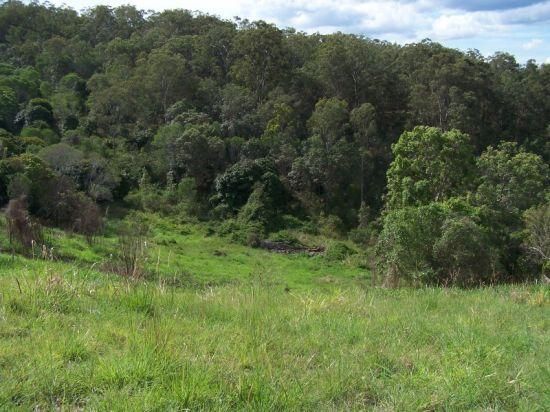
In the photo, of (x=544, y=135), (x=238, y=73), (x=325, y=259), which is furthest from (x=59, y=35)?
(x=544, y=135)

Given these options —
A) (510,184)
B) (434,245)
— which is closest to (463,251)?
(434,245)

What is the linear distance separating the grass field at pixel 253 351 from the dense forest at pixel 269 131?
2100 cm

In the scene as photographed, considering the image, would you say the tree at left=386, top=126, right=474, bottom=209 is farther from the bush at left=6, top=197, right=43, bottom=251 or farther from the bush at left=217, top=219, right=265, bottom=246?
the bush at left=6, top=197, right=43, bottom=251

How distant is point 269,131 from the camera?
3872 centimetres

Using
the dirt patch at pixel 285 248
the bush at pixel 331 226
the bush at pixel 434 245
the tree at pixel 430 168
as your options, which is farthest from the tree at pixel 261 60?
the bush at pixel 434 245

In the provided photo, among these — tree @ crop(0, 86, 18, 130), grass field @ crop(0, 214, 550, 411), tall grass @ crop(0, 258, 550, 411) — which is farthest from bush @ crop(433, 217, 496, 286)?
tree @ crop(0, 86, 18, 130)

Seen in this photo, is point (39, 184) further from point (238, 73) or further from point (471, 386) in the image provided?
point (471, 386)

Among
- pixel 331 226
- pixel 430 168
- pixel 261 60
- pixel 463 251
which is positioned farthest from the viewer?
pixel 261 60

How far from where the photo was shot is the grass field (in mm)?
3020

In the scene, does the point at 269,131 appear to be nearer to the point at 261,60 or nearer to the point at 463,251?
the point at 261,60

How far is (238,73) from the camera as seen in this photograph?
43.1 meters

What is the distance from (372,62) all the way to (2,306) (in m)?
41.3

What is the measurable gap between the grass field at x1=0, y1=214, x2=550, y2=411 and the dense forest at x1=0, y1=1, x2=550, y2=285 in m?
21.0

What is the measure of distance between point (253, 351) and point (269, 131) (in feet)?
117
